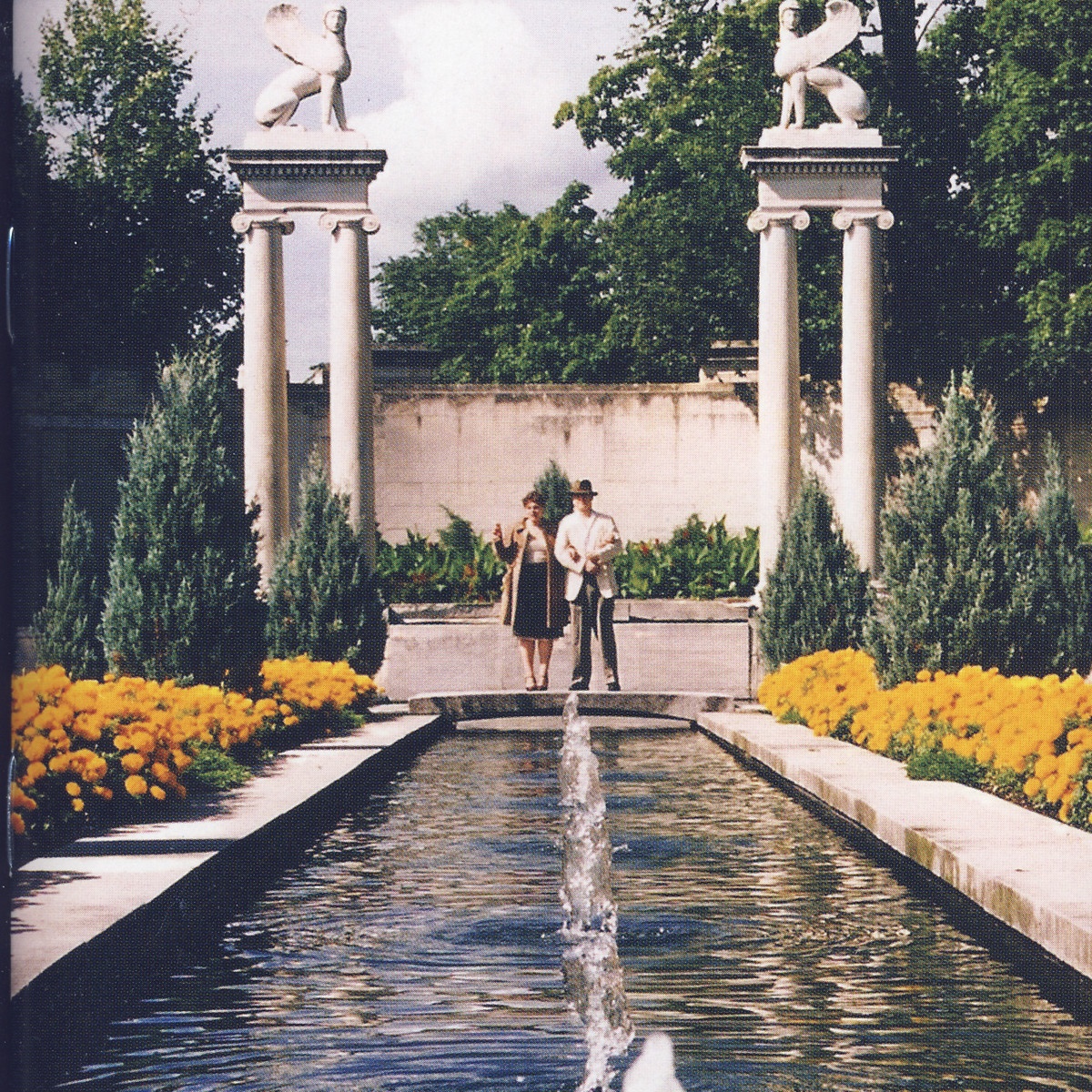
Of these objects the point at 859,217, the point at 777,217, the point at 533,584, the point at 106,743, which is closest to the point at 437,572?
the point at 533,584

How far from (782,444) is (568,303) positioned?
37.0 meters

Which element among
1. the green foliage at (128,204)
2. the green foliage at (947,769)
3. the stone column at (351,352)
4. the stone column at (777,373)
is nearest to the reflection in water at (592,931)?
the green foliage at (947,769)

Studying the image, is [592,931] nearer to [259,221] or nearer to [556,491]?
[259,221]

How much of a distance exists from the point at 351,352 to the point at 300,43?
3856mm

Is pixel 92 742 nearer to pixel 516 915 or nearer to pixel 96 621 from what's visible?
pixel 516 915

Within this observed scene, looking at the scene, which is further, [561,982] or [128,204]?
[128,204]

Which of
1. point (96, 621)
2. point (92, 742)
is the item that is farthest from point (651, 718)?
point (92, 742)

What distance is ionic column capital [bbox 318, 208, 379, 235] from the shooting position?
83.7 feet

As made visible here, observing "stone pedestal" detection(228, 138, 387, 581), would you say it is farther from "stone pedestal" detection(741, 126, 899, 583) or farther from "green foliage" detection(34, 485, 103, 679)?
"stone pedestal" detection(741, 126, 899, 583)

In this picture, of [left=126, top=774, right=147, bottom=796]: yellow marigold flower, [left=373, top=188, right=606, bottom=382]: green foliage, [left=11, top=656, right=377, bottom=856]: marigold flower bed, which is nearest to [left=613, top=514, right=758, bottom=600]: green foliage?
[left=11, top=656, right=377, bottom=856]: marigold flower bed

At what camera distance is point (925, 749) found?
575 inches

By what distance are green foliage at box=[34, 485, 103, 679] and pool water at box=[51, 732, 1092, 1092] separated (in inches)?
266

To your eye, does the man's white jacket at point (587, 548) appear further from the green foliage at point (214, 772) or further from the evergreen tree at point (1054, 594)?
the green foliage at point (214, 772)

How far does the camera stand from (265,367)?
25.8 m
